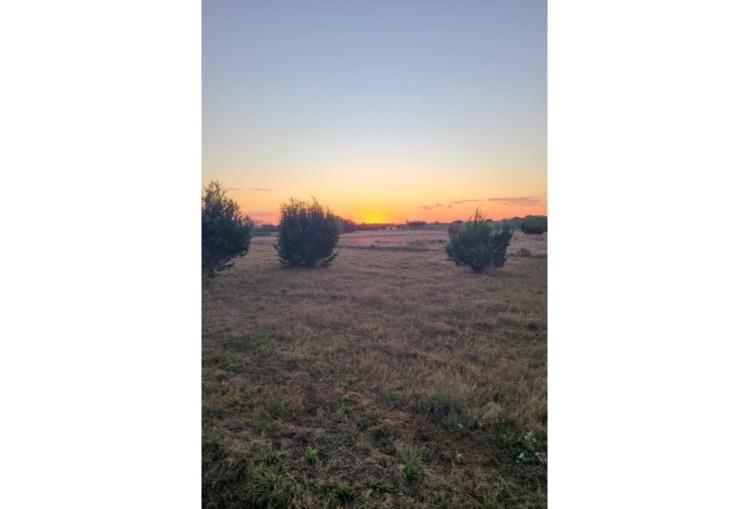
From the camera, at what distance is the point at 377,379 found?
7.90 feet

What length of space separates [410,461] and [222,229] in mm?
1487

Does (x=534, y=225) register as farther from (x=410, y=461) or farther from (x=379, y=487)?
(x=379, y=487)

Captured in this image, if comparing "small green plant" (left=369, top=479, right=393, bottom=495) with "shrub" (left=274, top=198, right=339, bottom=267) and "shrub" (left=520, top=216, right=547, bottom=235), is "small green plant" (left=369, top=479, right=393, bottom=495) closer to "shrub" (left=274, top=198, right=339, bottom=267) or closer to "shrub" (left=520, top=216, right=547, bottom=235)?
"shrub" (left=274, top=198, right=339, bottom=267)

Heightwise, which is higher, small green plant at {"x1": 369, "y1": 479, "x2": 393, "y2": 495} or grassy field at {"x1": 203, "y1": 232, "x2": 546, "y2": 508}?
grassy field at {"x1": 203, "y1": 232, "x2": 546, "y2": 508}

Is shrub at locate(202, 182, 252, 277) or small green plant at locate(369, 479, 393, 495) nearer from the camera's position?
small green plant at locate(369, 479, 393, 495)

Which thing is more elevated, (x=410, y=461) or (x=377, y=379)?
(x=377, y=379)

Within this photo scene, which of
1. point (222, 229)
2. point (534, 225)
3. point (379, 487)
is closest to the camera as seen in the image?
point (379, 487)

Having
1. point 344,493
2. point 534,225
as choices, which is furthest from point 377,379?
point 534,225

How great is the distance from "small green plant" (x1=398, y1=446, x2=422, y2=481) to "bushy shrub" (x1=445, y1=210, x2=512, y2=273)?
928mm

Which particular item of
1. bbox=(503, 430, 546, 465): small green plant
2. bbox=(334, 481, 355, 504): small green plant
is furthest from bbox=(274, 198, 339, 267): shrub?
bbox=(503, 430, 546, 465): small green plant

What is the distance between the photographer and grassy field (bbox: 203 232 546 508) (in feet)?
7.31

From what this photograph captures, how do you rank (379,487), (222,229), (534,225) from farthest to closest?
(222,229), (534,225), (379,487)
